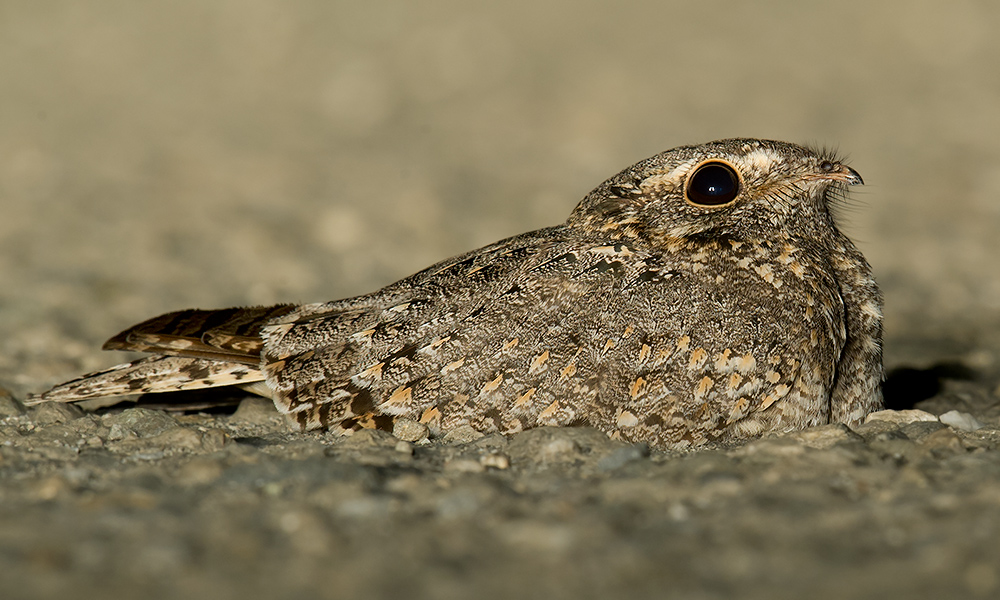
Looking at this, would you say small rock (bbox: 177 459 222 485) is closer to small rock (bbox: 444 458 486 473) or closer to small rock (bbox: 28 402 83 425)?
small rock (bbox: 444 458 486 473)

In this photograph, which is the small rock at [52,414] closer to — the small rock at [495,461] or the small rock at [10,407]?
the small rock at [10,407]

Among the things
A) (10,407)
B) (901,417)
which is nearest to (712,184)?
(901,417)

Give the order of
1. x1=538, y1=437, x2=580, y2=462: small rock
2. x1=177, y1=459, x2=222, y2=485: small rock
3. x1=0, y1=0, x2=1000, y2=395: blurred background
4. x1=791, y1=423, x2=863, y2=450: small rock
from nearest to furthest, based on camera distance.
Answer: x1=177, y1=459, x2=222, y2=485: small rock < x1=538, y1=437, x2=580, y2=462: small rock < x1=791, y1=423, x2=863, y2=450: small rock < x1=0, y1=0, x2=1000, y2=395: blurred background

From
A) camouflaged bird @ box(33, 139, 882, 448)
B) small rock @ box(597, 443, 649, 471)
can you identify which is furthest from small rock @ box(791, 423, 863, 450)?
small rock @ box(597, 443, 649, 471)

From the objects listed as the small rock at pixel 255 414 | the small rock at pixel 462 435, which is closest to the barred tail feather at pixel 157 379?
the small rock at pixel 255 414

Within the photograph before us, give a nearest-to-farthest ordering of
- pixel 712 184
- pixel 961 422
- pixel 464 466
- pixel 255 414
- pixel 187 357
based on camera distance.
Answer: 1. pixel 464 466
2. pixel 712 184
3. pixel 961 422
4. pixel 187 357
5. pixel 255 414

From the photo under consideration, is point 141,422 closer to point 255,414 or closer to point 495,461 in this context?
point 255,414
